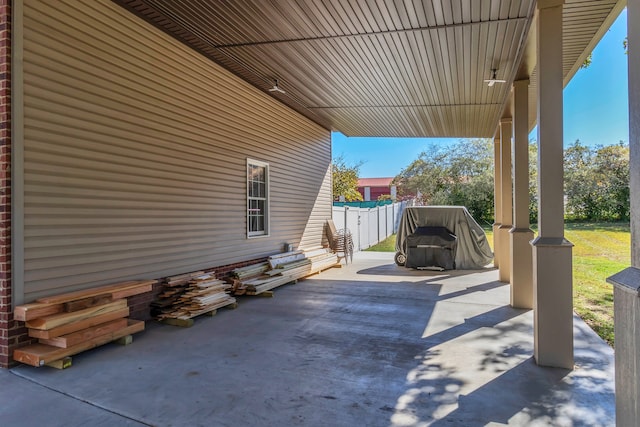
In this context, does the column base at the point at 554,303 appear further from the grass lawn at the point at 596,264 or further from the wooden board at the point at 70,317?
the wooden board at the point at 70,317

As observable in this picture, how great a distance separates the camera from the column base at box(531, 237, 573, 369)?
3664 millimetres

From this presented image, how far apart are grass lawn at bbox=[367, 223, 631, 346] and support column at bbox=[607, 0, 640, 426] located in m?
3.35

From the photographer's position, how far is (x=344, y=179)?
78.1 feet

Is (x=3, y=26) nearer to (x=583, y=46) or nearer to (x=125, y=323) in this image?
(x=125, y=323)

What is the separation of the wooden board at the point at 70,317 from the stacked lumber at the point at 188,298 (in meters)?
0.96

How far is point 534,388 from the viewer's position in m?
3.22

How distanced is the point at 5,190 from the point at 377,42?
487cm

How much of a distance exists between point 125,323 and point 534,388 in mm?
4183

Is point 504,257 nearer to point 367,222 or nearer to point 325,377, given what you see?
point 325,377

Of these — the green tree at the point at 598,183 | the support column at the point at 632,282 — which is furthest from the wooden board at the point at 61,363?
the green tree at the point at 598,183

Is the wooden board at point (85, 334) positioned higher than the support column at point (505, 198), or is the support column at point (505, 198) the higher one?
the support column at point (505, 198)

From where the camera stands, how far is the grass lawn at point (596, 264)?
18.2 ft

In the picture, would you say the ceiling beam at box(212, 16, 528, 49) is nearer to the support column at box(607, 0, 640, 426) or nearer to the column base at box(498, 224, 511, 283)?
the support column at box(607, 0, 640, 426)

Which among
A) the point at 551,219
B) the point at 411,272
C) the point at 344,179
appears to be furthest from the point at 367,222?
the point at 551,219
